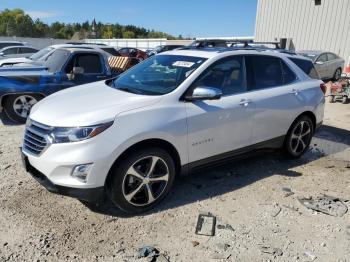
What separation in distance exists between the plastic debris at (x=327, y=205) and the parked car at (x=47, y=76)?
5347mm

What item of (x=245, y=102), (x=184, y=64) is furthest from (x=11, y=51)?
(x=245, y=102)

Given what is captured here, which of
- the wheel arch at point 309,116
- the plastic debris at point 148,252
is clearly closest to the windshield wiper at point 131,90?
the plastic debris at point 148,252

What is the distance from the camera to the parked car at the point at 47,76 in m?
7.55

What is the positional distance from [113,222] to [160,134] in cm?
107

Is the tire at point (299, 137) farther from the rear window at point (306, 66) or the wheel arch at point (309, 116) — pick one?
the rear window at point (306, 66)

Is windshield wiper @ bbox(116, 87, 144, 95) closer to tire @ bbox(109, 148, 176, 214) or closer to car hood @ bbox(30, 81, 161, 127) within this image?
car hood @ bbox(30, 81, 161, 127)

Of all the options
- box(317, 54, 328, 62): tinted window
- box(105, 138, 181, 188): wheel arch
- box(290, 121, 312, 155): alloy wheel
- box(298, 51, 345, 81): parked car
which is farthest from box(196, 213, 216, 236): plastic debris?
box(317, 54, 328, 62): tinted window

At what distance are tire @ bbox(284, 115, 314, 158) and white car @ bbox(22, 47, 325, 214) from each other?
0.49 ft

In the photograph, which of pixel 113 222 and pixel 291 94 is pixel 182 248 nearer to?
pixel 113 222

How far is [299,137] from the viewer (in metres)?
5.89

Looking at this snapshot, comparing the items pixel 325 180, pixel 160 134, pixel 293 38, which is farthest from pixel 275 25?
pixel 160 134

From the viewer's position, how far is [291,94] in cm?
544

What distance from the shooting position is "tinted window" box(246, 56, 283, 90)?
496cm

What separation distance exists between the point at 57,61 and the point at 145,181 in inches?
210
